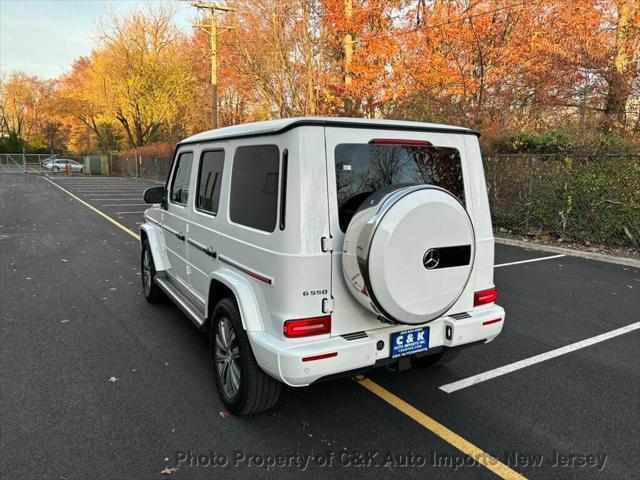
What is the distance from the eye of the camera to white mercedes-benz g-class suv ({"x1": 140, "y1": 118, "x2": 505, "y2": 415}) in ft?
8.60

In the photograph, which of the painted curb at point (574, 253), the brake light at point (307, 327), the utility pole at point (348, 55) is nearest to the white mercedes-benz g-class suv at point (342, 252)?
the brake light at point (307, 327)

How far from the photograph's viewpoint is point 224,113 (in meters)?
29.0

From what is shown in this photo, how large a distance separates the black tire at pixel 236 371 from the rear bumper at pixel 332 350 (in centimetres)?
20

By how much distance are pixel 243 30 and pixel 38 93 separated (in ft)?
216

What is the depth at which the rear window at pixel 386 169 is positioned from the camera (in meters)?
2.80

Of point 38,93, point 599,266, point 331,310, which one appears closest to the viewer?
point 331,310

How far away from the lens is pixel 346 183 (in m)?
2.81

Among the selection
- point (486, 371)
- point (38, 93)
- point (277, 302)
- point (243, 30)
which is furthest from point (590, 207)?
point (38, 93)

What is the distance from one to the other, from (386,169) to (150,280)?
377cm

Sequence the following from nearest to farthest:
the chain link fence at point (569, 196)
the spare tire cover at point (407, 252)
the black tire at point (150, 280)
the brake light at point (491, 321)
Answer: the spare tire cover at point (407, 252) → the brake light at point (491, 321) → the black tire at point (150, 280) → the chain link fence at point (569, 196)

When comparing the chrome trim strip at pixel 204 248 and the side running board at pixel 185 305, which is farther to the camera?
the side running board at pixel 185 305

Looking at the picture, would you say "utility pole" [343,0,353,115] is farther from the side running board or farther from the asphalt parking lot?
the side running board

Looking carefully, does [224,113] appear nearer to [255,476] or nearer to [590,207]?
[590,207]

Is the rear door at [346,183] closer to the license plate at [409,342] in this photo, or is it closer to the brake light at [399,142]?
the brake light at [399,142]
